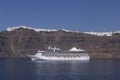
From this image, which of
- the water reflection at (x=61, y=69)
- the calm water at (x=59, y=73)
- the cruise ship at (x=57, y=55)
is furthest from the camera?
the cruise ship at (x=57, y=55)

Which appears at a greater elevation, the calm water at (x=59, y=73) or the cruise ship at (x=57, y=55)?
the cruise ship at (x=57, y=55)

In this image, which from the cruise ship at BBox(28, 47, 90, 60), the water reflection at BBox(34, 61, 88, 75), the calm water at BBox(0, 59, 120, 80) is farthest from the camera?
the cruise ship at BBox(28, 47, 90, 60)

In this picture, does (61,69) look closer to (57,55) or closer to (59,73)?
(59,73)

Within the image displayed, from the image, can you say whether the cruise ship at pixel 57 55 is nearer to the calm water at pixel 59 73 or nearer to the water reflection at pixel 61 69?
the water reflection at pixel 61 69

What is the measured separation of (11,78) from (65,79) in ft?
31.9

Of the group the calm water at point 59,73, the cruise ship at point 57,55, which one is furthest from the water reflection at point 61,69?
the cruise ship at point 57,55

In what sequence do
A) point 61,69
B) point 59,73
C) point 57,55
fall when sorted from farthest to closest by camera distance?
point 57,55
point 61,69
point 59,73

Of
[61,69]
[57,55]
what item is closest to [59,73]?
[61,69]

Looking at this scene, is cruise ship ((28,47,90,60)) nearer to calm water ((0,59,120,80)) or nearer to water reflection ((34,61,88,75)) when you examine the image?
water reflection ((34,61,88,75))

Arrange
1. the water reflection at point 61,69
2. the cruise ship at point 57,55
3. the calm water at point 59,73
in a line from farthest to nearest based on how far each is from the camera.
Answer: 1. the cruise ship at point 57,55
2. the water reflection at point 61,69
3. the calm water at point 59,73

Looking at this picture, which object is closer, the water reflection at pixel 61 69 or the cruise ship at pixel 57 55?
the water reflection at pixel 61 69

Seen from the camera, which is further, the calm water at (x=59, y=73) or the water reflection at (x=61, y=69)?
the water reflection at (x=61, y=69)

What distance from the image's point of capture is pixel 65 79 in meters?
76.1

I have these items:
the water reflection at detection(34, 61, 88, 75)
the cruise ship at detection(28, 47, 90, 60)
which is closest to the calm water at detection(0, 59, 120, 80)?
the water reflection at detection(34, 61, 88, 75)
